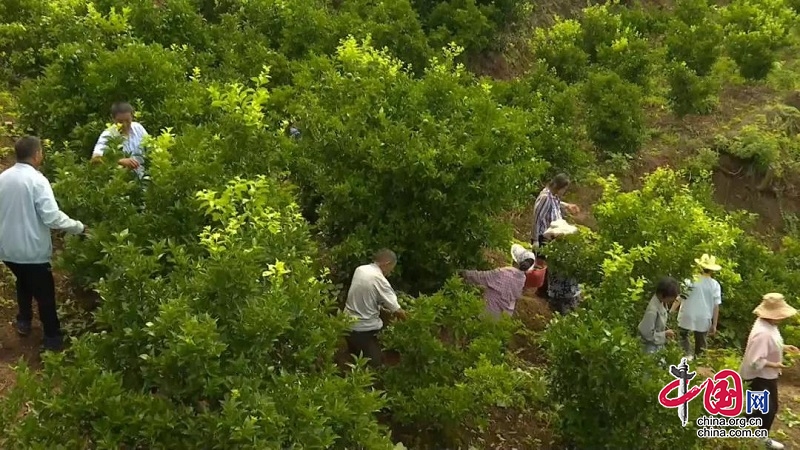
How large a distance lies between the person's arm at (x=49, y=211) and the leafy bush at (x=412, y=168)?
83.4 inches

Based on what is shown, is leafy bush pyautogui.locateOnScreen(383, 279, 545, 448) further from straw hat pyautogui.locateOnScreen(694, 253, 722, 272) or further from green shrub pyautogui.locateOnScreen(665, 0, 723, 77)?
green shrub pyautogui.locateOnScreen(665, 0, 723, 77)

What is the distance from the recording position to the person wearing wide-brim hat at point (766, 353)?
639 centimetres

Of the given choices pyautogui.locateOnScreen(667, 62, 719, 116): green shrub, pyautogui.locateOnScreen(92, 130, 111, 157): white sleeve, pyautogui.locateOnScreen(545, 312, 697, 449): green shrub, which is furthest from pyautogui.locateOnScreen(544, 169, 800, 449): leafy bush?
pyautogui.locateOnScreen(667, 62, 719, 116): green shrub

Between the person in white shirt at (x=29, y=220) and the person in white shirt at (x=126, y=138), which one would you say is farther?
the person in white shirt at (x=126, y=138)

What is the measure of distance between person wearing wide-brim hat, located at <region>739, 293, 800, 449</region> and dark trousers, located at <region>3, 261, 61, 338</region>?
581 centimetres

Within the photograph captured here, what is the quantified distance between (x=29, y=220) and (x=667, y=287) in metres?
5.03

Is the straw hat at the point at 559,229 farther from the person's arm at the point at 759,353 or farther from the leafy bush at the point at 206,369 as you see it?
the leafy bush at the point at 206,369

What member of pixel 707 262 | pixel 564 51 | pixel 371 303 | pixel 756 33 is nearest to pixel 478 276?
pixel 371 303

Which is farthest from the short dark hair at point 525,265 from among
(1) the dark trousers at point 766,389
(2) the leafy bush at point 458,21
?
(2) the leafy bush at point 458,21

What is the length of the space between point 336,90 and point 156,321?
139 inches

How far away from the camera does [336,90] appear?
7168 mm

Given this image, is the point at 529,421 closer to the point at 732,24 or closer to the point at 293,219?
the point at 293,219

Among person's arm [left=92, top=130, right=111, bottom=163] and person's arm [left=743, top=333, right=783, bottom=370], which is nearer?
person's arm [left=743, top=333, right=783, bottom=370]

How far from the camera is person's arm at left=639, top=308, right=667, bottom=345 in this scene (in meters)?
6.32
